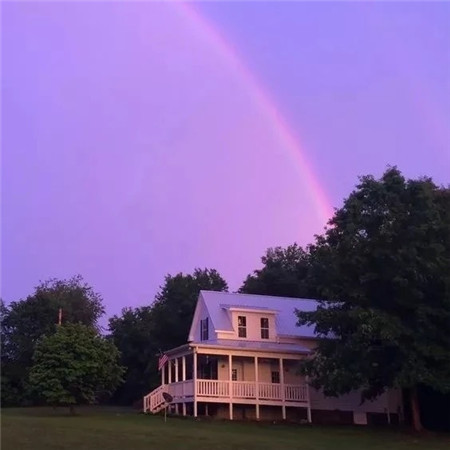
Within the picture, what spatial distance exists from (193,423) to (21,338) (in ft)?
114

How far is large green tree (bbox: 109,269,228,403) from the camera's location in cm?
5797

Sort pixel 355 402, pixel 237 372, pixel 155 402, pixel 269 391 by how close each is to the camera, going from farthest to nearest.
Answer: pixel 237 372 → pixel 355 402 → pixel 155 402 → pixel 269 391

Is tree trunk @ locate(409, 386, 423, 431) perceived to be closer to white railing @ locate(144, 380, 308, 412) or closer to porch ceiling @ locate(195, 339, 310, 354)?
white railing @ locate(144, 380, 308, 412)

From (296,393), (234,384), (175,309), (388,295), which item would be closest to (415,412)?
(388,295)

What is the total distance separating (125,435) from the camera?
24.5m

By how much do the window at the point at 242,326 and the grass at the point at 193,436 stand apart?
8671 millimetres

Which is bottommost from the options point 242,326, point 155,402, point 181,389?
point 155,402

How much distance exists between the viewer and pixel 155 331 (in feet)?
193

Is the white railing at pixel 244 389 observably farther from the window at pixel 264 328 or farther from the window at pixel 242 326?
the window at pixel 264 328

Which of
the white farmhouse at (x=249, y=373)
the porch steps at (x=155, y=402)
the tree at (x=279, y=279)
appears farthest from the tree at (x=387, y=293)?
the tree at (x=279, y=279)

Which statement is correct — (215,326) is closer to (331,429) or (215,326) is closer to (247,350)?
(247,350)

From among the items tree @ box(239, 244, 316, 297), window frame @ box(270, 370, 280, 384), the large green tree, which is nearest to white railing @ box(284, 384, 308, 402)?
window frame @ box(270, 370, 280, 384)

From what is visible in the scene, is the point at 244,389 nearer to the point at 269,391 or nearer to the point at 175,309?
the point at 269,391

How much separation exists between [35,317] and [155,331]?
531 inches
